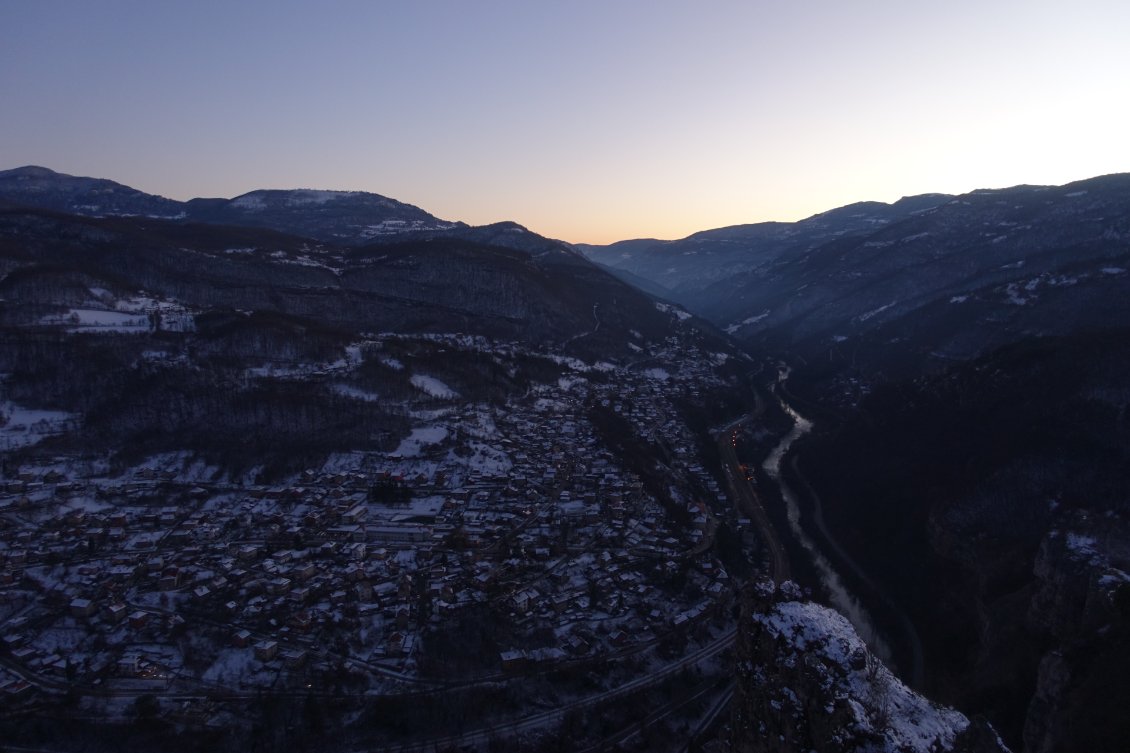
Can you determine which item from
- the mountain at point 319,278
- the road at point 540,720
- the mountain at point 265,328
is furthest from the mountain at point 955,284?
the road at point 540,720

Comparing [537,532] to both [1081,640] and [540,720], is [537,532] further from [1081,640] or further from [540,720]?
[1081,640]

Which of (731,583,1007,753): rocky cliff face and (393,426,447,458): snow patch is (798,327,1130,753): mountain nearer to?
(731,583,1007,753): rocky cliff face

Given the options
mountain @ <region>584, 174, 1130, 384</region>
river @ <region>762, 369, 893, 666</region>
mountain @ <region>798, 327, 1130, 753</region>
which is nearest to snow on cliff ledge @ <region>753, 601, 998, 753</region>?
mountain @ <region>798, 327, 1130, 753</region>

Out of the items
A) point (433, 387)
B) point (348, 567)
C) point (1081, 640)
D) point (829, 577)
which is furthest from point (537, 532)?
point (433, 387)

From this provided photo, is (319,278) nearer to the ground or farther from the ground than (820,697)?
farther from the ground

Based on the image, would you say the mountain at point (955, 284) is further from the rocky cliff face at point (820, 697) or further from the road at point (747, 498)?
the rocky cliff face at point (820, 697)

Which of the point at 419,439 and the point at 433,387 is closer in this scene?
the point at 419,439
